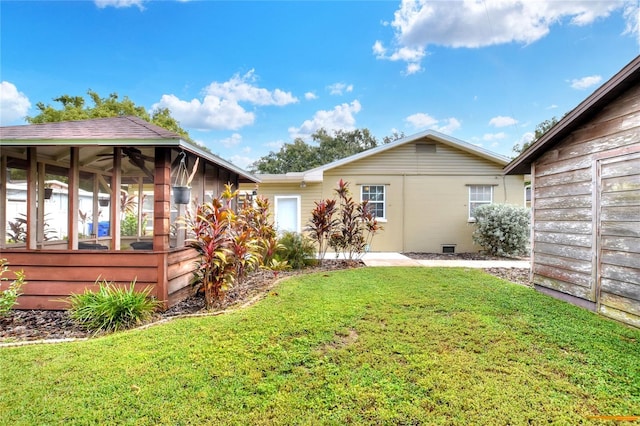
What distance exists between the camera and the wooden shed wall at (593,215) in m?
3.74

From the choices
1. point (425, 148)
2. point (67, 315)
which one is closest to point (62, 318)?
point (67, 315)

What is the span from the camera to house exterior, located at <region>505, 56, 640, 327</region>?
3.72 meters

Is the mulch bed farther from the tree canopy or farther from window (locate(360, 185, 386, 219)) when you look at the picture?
the tree canopy

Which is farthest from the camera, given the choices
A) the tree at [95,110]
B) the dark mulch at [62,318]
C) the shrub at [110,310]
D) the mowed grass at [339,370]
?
the tree at [95,110]

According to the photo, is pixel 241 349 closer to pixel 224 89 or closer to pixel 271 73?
pixel 271 73

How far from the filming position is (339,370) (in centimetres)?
258

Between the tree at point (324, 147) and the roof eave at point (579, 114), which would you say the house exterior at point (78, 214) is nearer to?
the roof eave at point (579, 114)

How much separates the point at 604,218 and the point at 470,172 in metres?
6.85

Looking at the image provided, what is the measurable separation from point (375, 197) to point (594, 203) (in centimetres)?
668

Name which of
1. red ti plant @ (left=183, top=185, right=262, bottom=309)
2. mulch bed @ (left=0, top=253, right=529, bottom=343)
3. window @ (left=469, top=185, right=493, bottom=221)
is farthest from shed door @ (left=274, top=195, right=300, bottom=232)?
window @ (left=469, top=185, right=493, bottom=221)

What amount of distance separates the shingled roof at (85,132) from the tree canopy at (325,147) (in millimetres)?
24963

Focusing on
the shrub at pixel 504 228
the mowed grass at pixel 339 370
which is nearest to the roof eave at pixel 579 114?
the mowed grass at pixel 339 370

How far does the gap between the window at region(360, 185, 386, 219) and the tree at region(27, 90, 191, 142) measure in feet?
47.3

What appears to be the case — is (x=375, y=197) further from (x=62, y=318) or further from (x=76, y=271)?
(x=62, y=318)
